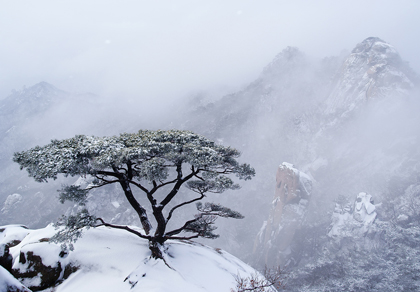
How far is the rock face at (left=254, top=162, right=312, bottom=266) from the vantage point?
7019 centimetres

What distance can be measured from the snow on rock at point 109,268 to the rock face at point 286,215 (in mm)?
64710

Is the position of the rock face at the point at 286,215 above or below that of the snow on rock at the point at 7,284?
above

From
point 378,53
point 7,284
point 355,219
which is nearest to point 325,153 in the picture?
point 355,219

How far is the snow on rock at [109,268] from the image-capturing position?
979 centimetres

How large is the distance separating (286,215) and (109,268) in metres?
71.4

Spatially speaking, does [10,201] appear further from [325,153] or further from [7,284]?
[325,153]

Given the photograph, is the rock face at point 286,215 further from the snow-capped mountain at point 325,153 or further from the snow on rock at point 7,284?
the snow on rock at point 7,284

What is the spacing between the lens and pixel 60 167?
29.7 ft

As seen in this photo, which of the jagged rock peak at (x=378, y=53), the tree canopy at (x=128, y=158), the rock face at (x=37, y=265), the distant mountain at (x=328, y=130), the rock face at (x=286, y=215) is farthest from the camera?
the jagged rock peak at (x=378, y=53)

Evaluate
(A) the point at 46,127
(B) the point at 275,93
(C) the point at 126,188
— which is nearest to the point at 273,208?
(C) the point at 126,188

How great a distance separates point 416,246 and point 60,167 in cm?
7798

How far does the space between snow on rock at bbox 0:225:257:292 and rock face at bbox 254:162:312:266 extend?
2548 inches

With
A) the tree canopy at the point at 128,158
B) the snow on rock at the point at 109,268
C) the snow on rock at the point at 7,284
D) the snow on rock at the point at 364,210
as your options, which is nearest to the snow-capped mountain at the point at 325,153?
the snow on rock at the point at 364,210

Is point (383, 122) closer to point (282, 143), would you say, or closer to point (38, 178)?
point (282, 143)
